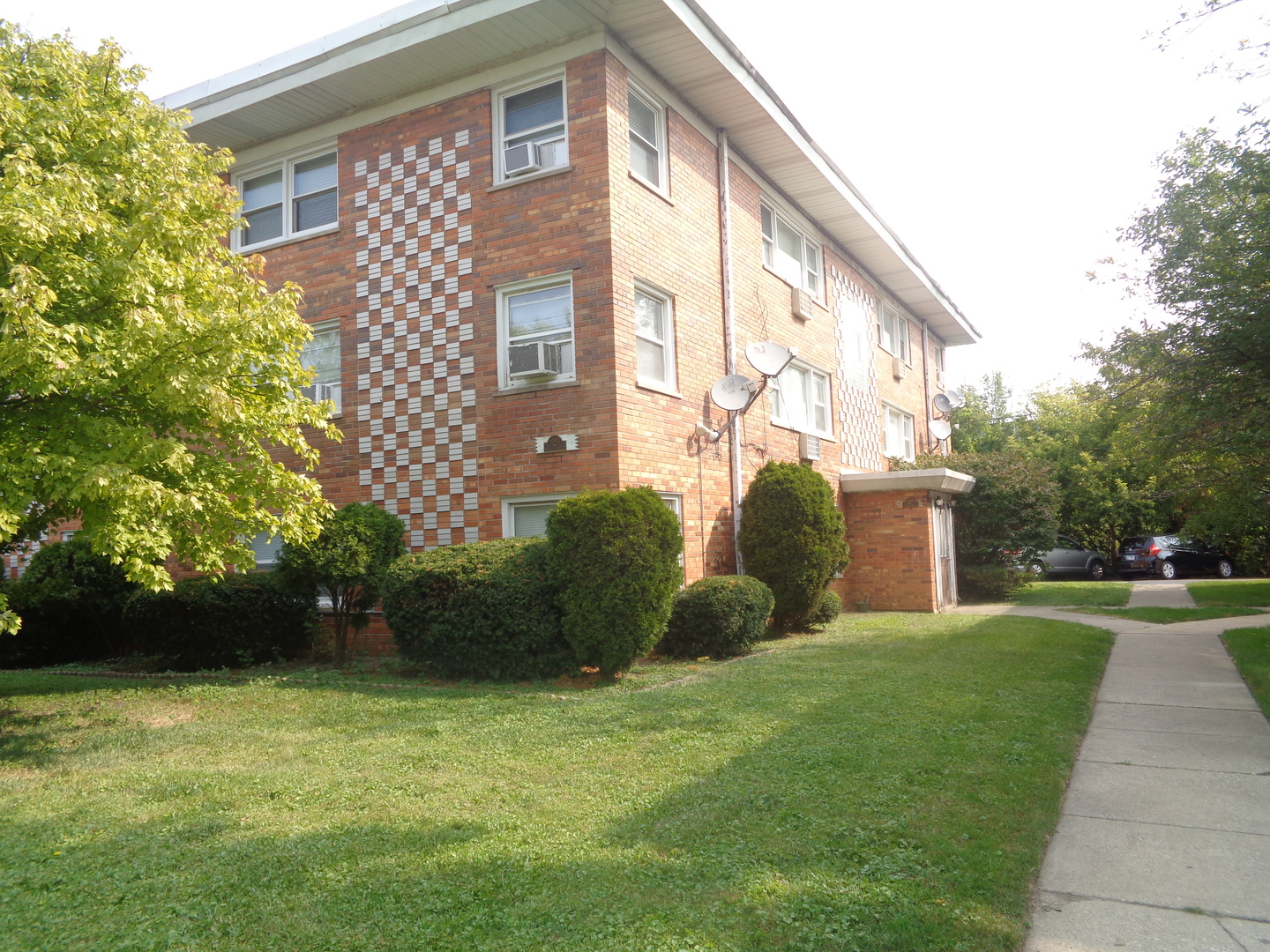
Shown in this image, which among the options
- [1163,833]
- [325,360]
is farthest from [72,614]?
[1163,833]

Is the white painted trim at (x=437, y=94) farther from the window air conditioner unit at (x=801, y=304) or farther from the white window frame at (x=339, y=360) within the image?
the window air conditioner unit at (x=801, y=304)

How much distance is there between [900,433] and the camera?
22.8 meters

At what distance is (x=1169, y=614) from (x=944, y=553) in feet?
12.3

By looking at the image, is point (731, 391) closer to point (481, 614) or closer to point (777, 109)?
point (777, 109)

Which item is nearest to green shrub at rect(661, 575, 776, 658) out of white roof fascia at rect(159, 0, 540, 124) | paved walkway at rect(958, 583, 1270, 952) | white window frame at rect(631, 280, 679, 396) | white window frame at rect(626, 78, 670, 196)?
white window frame at rect(631, 280, 679, 396)

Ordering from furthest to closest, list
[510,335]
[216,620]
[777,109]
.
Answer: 1. [777,109]
2. [510,335]
3. [216,620]

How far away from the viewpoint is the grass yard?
3432 mm

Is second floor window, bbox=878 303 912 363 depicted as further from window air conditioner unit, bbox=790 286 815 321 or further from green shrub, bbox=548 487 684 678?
green shrub, bbox=548 487 684 678

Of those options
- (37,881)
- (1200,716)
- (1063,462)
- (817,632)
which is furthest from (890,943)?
(1063,462)

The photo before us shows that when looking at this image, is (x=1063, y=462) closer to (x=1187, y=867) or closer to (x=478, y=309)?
(x=478, y=309)

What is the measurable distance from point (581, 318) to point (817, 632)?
5644mm

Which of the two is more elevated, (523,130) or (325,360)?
→ (523,130)

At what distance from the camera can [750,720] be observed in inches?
271

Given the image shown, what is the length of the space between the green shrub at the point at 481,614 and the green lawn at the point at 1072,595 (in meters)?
12.1
